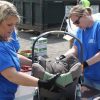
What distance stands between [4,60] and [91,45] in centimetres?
104

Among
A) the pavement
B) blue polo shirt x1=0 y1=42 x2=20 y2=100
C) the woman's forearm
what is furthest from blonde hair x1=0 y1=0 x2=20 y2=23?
the pavement

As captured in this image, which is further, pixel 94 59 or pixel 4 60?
pixel 94 59

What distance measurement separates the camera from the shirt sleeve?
1.81 metres

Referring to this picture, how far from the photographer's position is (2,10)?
1787 millimetres

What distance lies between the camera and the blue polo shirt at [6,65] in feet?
5.97

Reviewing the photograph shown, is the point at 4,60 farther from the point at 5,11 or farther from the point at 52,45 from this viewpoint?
the point at 52,45

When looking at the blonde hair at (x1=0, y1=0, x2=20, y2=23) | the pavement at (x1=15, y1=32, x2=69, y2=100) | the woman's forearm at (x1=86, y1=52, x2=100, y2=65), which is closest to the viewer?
the blonde hair at (x1=0, y1=0, x2=20, y2=23)

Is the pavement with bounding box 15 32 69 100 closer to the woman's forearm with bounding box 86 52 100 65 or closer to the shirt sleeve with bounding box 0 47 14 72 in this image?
the woman's forearm with bounding box 86 52 100 65

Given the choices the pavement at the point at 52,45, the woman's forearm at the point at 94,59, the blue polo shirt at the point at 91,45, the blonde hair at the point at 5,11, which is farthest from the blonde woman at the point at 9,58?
the pavement at the point at 52,45

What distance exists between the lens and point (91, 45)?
8.73 ft

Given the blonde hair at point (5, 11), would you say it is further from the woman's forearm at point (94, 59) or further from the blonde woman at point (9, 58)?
the woman's forearm at point (94, 59)

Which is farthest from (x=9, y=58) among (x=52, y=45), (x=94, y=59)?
(x=52, y=45)

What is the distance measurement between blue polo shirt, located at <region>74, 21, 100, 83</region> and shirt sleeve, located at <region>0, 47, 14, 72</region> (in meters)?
0.97

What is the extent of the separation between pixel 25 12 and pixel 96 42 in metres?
6.28
